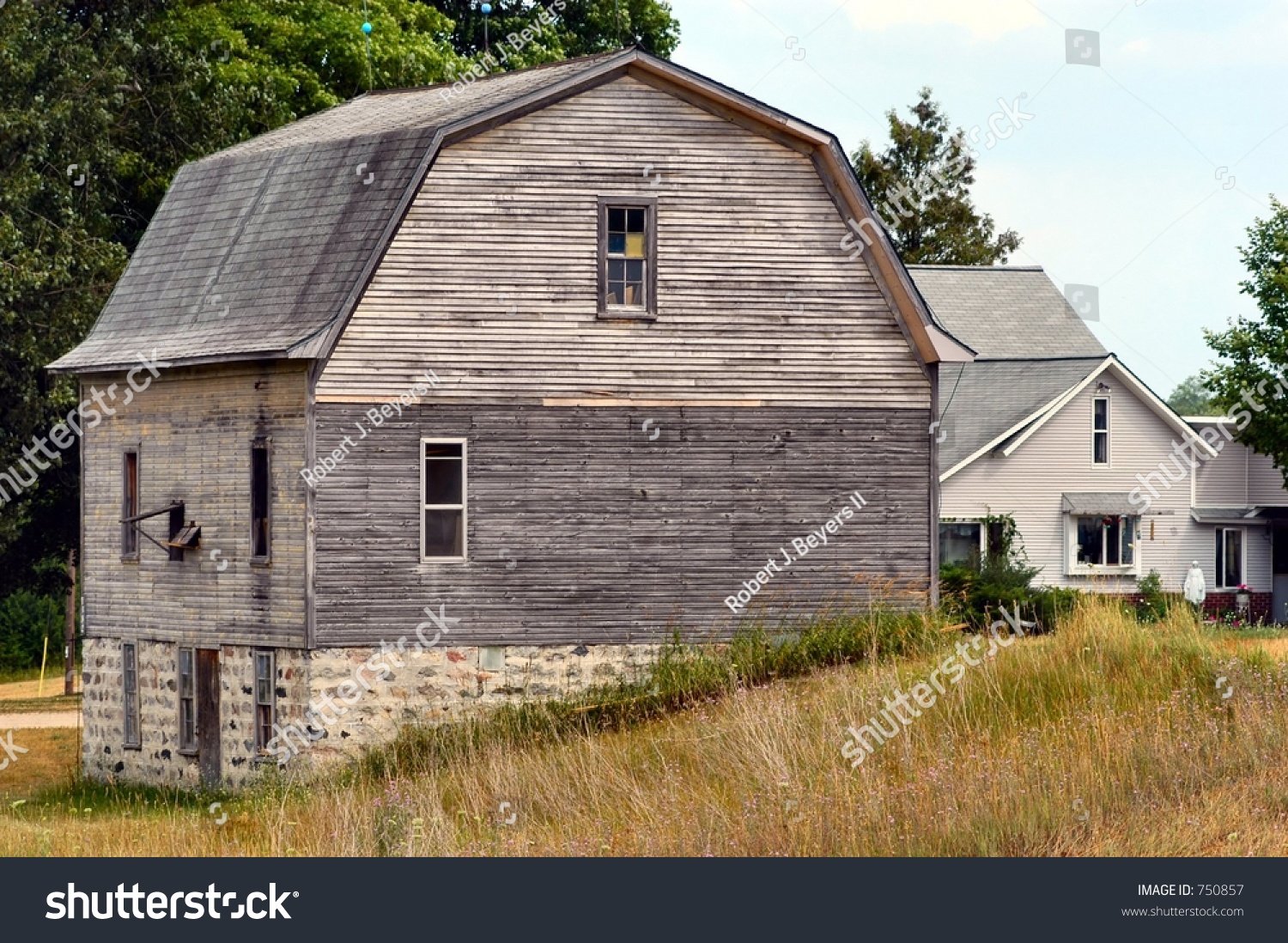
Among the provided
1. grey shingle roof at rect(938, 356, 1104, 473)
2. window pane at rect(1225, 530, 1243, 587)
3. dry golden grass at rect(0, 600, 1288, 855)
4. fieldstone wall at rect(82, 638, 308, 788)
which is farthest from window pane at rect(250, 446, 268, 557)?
window pane at rect(1225, 530, 1243, 587)

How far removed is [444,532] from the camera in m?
26.0

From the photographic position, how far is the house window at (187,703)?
27.4 metres

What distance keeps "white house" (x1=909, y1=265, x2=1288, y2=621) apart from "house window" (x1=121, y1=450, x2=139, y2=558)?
2097cm

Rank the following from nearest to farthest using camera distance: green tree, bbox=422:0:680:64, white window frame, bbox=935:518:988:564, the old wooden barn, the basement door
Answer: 1. the old wooden barn
2. the basement door
3. white window frame, bbox=935:518:988:564
4. green tree, bbox=422:0:680:64

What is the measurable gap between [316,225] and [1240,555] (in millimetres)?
29954

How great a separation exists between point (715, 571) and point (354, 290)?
611 cm

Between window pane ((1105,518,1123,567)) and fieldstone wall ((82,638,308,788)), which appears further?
window pane ((1105,518,1123,567))

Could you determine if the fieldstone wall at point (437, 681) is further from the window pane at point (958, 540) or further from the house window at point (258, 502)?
the window pane at point (958, 540)

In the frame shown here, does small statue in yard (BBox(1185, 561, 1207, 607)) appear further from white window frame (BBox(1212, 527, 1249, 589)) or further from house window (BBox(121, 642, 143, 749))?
house window (BBox(121, 642, 143, 749))

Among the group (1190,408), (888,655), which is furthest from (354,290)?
(1190,408)

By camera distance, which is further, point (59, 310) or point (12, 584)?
point (12, 584)

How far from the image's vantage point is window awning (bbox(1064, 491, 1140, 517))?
152 feet

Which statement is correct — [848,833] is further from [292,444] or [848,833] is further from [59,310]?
[59,310]
